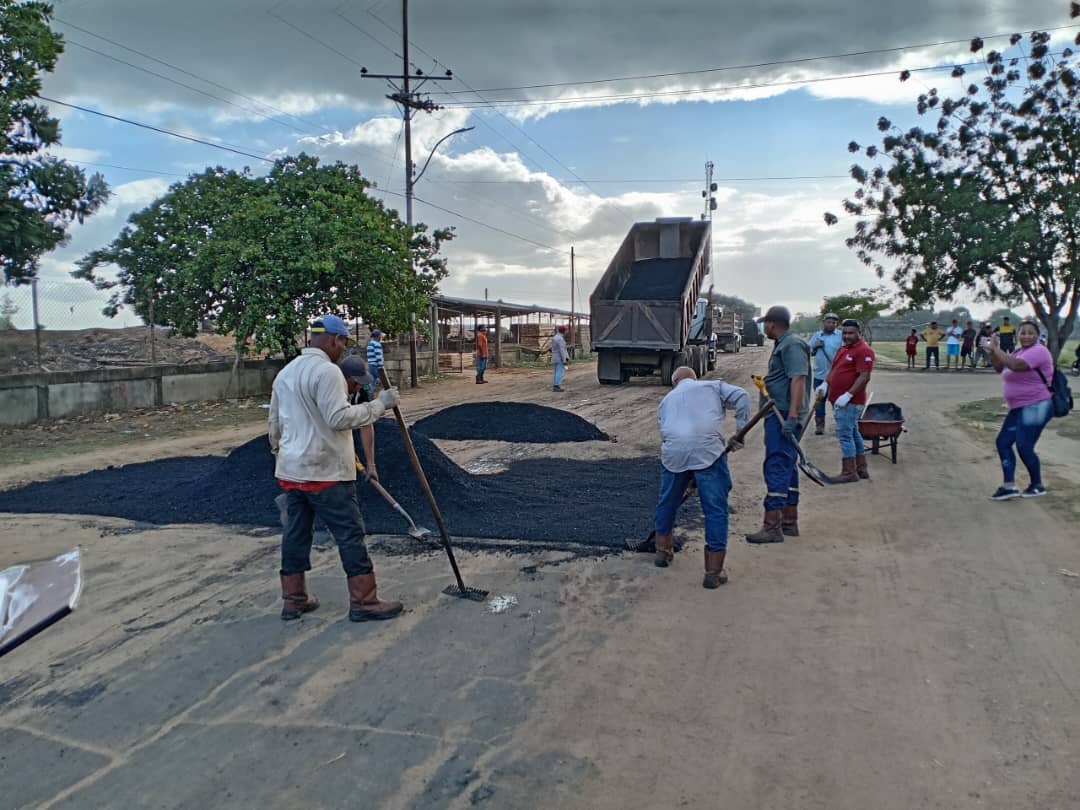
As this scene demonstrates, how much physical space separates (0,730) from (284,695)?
114cm

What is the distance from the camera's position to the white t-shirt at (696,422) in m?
4.59

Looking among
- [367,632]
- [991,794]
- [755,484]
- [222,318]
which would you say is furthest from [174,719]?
[222,318]

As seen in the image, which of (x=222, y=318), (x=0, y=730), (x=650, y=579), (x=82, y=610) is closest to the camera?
(x=0, y=730)

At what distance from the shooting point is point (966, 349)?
84.5 ft

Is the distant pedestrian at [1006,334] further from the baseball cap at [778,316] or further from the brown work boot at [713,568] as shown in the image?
the brown work boot at [713,568]

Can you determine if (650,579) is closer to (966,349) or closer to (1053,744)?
(1053,744)

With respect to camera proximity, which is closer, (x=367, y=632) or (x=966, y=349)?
(x=367, y=632)

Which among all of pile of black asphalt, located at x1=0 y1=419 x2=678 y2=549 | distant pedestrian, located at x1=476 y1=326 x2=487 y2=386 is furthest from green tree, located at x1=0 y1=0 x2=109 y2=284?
distant pedestrian, located at x1=476 y1=326 x2=487 y2=386

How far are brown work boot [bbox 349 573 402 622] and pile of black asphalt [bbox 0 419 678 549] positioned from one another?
1633 millimetres

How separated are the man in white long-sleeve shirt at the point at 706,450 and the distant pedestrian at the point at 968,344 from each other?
24.7 meters

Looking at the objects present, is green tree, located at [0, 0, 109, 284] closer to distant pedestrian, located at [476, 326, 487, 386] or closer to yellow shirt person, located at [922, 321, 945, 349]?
distant pedestrian, located at [476, 326, 487, 386]

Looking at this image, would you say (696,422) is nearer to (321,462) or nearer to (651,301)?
(321,462)

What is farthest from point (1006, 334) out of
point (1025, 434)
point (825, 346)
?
point (1025, 434)

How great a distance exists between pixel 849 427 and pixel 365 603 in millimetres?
5559
